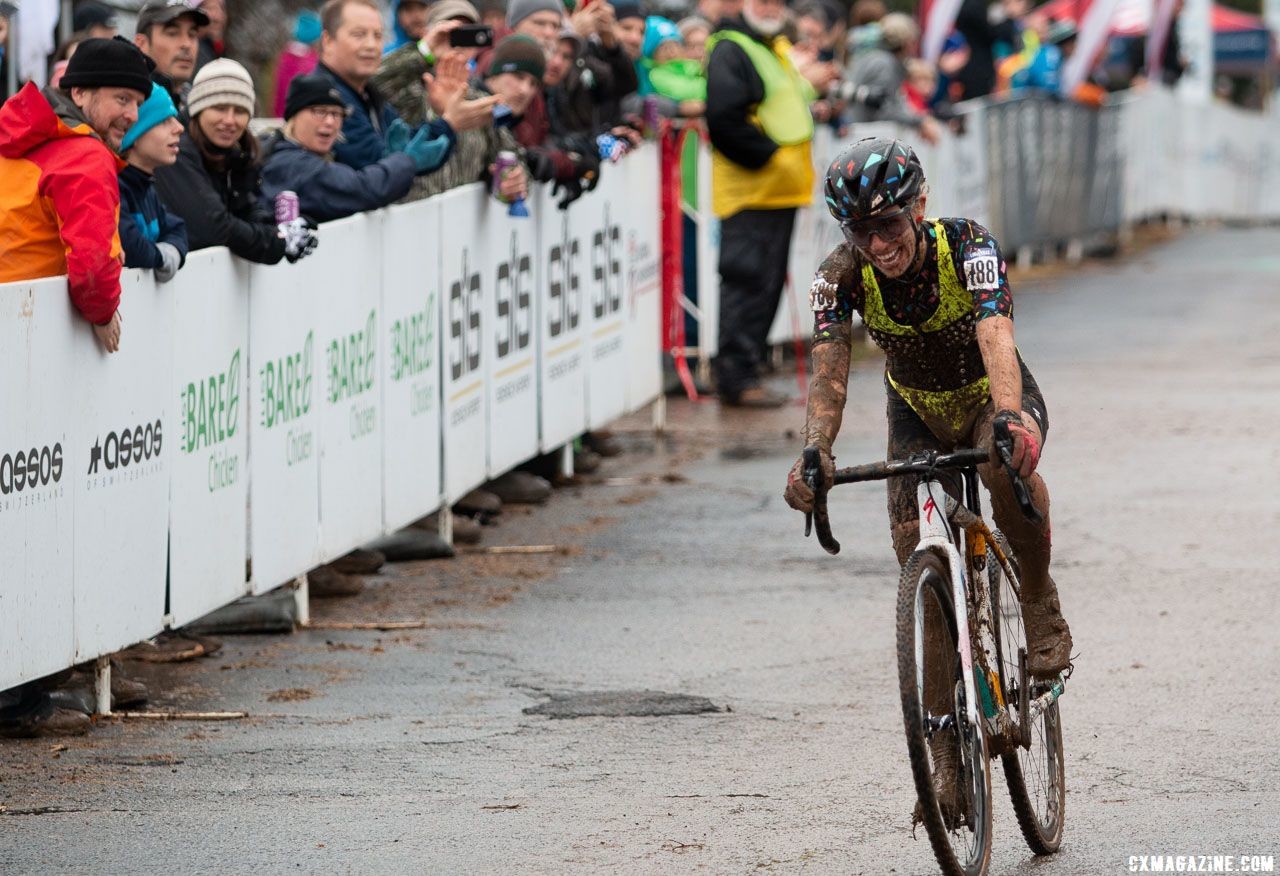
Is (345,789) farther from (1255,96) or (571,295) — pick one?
(1255,96)

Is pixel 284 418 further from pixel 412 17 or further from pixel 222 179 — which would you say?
pixel 412 17

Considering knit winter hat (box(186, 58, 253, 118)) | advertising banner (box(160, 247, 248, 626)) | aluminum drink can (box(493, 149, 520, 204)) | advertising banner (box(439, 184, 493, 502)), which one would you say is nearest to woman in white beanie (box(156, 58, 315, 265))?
knit winter hat (box(186, 58, 253, 118))

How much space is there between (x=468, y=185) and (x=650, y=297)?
4110 mm

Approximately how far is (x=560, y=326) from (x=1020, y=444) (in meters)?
7.91

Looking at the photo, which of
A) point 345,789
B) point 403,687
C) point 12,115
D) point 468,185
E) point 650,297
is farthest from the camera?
point 650,297

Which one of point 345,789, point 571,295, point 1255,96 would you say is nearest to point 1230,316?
point 571,295

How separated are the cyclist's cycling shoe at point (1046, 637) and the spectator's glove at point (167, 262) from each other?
341cm

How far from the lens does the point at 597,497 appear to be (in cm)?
1346

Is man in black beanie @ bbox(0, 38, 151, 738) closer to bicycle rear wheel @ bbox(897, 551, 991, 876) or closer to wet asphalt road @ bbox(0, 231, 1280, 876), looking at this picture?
wet asphalt road @ bbox(0, 231, 1280, 876)

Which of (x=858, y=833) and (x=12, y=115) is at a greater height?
(x=12, y=115)

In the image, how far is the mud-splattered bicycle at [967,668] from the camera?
5770 mm

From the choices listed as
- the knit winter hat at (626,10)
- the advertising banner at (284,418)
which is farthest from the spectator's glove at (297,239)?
the knit winter hat at (626,10)

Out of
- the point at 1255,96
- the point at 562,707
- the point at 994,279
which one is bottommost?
the point at 1255,96

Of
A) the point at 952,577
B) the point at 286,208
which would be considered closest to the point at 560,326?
the point at 286,208
